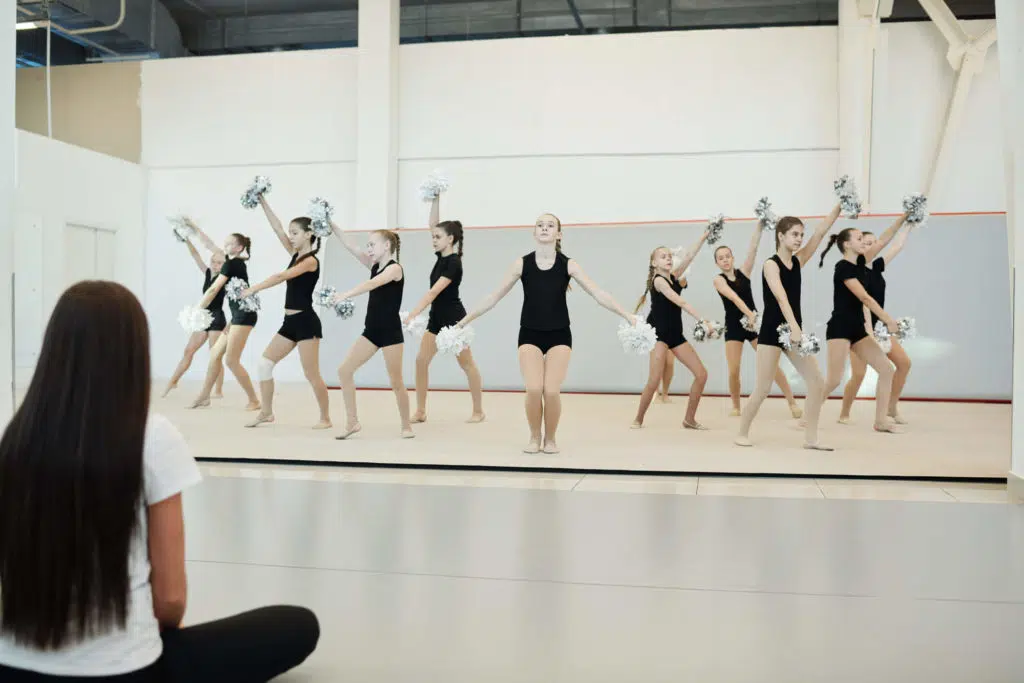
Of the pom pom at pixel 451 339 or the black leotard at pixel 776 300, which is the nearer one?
the pom pom at pixel 451 339

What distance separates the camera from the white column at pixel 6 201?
5266mm

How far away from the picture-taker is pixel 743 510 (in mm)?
5227

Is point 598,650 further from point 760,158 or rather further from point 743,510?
point 760,158

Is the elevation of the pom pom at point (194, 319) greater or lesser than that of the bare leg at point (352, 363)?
greater

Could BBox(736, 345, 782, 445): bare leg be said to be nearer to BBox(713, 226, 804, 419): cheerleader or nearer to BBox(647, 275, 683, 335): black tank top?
BBox(647, 275, 683, 335): black tank top

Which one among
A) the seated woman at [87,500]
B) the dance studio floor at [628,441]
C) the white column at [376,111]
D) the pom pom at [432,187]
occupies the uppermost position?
the white column at [376,111]

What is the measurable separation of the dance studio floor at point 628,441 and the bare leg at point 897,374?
0.29m

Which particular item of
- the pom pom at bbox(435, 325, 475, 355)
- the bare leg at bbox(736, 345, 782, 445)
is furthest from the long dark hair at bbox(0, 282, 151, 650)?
the bare leg at bbox(736, 345, 782, 445)

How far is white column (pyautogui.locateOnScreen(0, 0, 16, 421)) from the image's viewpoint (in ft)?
17.3

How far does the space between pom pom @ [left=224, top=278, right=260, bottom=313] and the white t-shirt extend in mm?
6855

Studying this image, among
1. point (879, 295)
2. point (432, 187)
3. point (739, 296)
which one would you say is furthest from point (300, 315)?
point (879, 295)

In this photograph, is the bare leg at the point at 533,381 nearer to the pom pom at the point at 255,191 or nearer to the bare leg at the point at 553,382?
the bare leg at the point at 553,382

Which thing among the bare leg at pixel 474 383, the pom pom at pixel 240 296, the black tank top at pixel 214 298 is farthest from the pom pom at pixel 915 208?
the black tank top at pixel 214 298

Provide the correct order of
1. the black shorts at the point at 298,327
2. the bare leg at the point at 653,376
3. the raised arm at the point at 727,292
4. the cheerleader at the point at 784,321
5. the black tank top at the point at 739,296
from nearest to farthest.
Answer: the cheerleader at the point at 784,321 → the black shorts at the point at 298,327 → the bare leg at the point at 653,376 → the raised arm at the point at 727,292 → the black tank top at the point at 739,296
